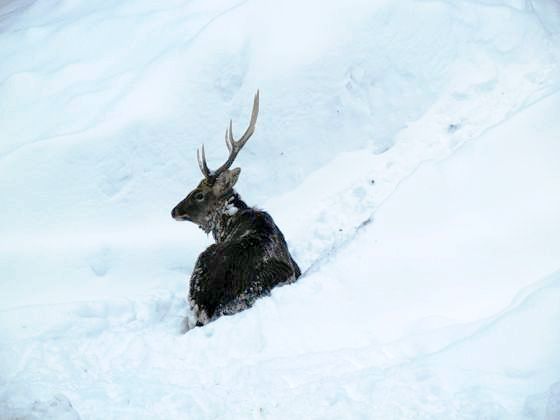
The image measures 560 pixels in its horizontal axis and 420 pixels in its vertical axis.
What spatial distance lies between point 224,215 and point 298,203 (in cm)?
95

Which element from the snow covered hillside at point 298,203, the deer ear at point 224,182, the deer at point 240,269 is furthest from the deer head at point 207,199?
the snow covered hillside at point 298,203

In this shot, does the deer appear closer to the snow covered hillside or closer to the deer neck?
the deer neck

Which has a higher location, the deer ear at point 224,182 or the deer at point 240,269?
the deer at point 240,269

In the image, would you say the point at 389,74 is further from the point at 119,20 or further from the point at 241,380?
the point at 241,380

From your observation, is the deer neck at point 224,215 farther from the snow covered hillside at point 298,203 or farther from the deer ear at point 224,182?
the snow covered hillside at point 298,203

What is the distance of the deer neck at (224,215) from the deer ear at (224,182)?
0.26 feet

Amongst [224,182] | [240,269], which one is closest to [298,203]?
[224,182]

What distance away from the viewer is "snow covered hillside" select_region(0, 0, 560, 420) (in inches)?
155

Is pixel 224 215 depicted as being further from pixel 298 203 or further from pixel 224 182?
pixel 298 203

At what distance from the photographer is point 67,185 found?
7.51 metres

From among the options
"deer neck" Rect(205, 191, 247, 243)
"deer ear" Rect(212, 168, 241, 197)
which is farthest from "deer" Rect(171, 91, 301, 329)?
"deer ear" Rect(212, 168, 241, 197)

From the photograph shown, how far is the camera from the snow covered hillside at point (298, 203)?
394 centimetres

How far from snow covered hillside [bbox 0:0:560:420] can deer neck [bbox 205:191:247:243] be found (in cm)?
37

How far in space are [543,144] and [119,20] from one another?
6117mm
